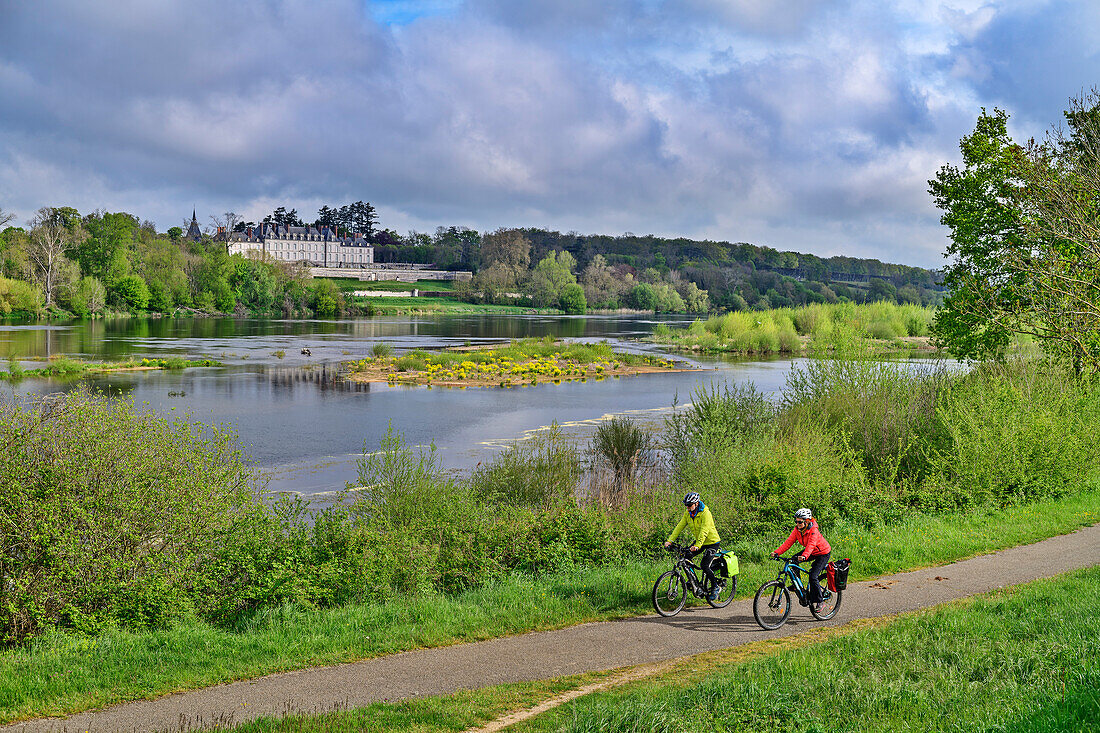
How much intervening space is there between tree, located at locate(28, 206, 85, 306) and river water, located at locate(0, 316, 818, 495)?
34.3 meters

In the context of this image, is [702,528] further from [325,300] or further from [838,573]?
[325,300]

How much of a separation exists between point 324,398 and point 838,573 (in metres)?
33.7

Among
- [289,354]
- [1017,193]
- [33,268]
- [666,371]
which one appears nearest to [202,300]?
[33,268]

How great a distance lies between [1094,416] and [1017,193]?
646cm

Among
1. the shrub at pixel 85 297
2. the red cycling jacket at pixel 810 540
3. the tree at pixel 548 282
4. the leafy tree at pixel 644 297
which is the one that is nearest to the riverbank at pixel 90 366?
the red cycling jacket at pixel 810 540

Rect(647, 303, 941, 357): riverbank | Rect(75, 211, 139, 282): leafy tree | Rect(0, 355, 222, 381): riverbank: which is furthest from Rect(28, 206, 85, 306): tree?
Rect(647, 303, 941, 357): riverbank

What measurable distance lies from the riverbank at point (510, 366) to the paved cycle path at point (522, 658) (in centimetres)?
3800

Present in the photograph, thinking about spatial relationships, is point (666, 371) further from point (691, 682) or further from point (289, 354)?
point (691, 682)

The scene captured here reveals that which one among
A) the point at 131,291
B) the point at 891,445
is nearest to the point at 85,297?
the point at 131,291

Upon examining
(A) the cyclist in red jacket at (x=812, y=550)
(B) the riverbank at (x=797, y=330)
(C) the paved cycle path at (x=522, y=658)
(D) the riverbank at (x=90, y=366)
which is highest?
(B) the riverbank at (x=797, y=330)

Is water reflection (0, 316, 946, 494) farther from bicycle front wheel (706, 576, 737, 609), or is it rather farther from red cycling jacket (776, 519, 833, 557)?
red cycling jacket (776, 519, 833, 557)

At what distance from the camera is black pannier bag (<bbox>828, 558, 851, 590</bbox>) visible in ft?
37.4

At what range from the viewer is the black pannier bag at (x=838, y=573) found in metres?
11.4

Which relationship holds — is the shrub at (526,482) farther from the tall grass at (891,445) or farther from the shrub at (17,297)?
the shrub at (17,297)
